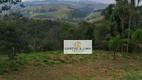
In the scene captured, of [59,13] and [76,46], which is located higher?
[59,13]

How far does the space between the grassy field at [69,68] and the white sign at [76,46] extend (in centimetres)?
137

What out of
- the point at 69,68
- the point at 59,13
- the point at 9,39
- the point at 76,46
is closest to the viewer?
the point at 9,39

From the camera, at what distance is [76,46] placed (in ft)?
Answer: 56.4

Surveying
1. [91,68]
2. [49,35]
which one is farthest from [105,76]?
[49,35]

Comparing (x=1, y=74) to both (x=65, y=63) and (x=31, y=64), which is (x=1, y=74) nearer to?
(x=31, y=64)

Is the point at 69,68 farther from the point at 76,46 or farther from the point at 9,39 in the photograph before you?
the point at 76,46

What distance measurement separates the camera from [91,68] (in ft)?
42.8

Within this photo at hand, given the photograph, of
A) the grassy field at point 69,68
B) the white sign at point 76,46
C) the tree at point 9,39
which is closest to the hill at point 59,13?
the white sign at point 76,46

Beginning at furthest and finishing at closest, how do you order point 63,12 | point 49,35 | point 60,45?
point 63,12 < point 49,35 < point 60,45

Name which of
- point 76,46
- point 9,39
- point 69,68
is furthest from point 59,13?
point 9,39

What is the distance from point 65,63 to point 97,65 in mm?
1748

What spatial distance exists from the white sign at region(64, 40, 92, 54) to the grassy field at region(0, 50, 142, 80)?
1.37m

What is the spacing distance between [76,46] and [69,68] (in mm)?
4634

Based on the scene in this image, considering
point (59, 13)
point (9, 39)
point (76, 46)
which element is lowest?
point (76, 46)
